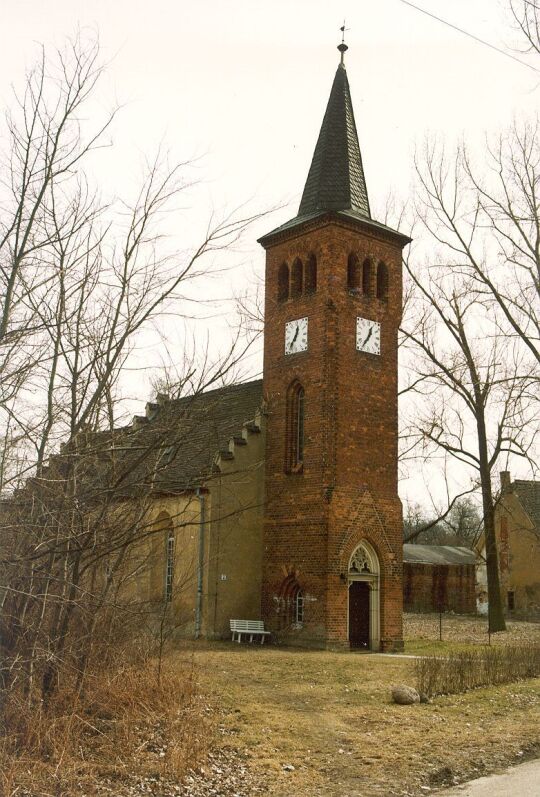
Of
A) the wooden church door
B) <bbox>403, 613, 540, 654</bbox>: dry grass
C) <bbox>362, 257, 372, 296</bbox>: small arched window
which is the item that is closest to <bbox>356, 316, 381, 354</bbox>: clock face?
<bbox>362, 257, 372, 296</bbox>: small arched window

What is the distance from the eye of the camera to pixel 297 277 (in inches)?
1041

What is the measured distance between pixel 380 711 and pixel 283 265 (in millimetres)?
16746

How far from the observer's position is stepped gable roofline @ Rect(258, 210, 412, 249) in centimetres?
2536

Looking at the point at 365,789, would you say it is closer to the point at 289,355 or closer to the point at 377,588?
the point at 377,588

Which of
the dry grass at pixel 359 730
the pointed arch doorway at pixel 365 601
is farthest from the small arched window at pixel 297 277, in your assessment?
the dry grass at pixel 359 730

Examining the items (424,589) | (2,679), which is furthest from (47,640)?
(424,589)

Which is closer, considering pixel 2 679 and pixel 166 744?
pixel 2 679

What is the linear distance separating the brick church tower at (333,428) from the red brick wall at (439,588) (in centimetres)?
2562

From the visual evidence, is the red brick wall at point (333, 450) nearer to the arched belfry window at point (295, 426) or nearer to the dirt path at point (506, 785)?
the arched belfry window at point (295, 426)

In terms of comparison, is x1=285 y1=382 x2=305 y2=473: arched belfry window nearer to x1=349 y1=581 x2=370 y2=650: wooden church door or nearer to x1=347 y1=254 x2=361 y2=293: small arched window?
x1=347 y1=254 x2=361 y2=293: small arched window

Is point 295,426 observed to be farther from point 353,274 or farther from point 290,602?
point 290,602

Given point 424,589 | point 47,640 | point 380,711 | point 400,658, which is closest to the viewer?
point 47,640

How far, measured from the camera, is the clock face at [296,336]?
1005 inches

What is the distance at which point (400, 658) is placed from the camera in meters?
22.0
